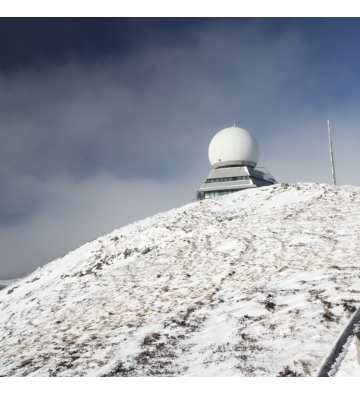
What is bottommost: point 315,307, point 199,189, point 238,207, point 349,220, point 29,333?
point 29,333

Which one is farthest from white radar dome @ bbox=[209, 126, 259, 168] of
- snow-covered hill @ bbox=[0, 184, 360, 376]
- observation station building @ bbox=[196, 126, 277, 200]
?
snow-covered hill @ bbox=[0, 184, 360, 376]

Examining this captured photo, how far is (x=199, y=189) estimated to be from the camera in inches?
1800

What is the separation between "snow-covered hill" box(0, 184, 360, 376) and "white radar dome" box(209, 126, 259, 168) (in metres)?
23.7

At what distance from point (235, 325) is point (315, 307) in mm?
1770

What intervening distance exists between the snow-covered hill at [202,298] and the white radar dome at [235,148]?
77.6 ft

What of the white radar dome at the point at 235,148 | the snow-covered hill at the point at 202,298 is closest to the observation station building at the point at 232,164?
the white radar dome at the point at 235,148

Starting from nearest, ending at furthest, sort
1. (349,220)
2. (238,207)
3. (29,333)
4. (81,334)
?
(81,334), (29,333), (349,220), (238,207)

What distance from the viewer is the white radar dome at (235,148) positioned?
147 feet

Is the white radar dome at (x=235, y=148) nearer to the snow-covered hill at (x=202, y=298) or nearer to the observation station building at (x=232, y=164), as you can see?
the observation station building at (x=232, y=164)

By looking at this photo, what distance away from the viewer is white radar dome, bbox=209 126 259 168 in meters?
44.9
